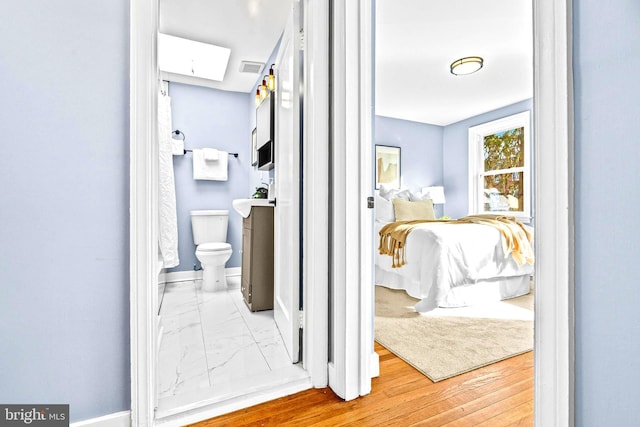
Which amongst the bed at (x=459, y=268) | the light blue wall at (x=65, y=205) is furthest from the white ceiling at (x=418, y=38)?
the bed at (x=459, y=268)

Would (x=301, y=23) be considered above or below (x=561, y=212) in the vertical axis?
above

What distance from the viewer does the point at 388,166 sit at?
532 centimetres

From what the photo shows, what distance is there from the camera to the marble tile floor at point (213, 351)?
57.4 inches

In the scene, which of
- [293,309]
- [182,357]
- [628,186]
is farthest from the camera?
[182,357]

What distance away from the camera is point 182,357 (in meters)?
1.78

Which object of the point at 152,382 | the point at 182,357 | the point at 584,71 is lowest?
the point at 182,357

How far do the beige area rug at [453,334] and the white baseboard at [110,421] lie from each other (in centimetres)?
136

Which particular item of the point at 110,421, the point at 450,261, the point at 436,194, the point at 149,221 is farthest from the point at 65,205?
the point at 436,194

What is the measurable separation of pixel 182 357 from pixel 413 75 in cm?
376

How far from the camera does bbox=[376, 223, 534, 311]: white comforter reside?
2.53 metres

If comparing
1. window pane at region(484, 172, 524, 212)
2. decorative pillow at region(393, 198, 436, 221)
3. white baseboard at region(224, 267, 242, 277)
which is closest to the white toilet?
white baseboard at region(224, 267, 242, 277)

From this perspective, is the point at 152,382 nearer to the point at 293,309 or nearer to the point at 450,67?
the point at 293,309

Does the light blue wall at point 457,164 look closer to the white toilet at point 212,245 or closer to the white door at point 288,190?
the white toilet at point 212,245

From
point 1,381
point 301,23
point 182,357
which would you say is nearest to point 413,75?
point 301,23
